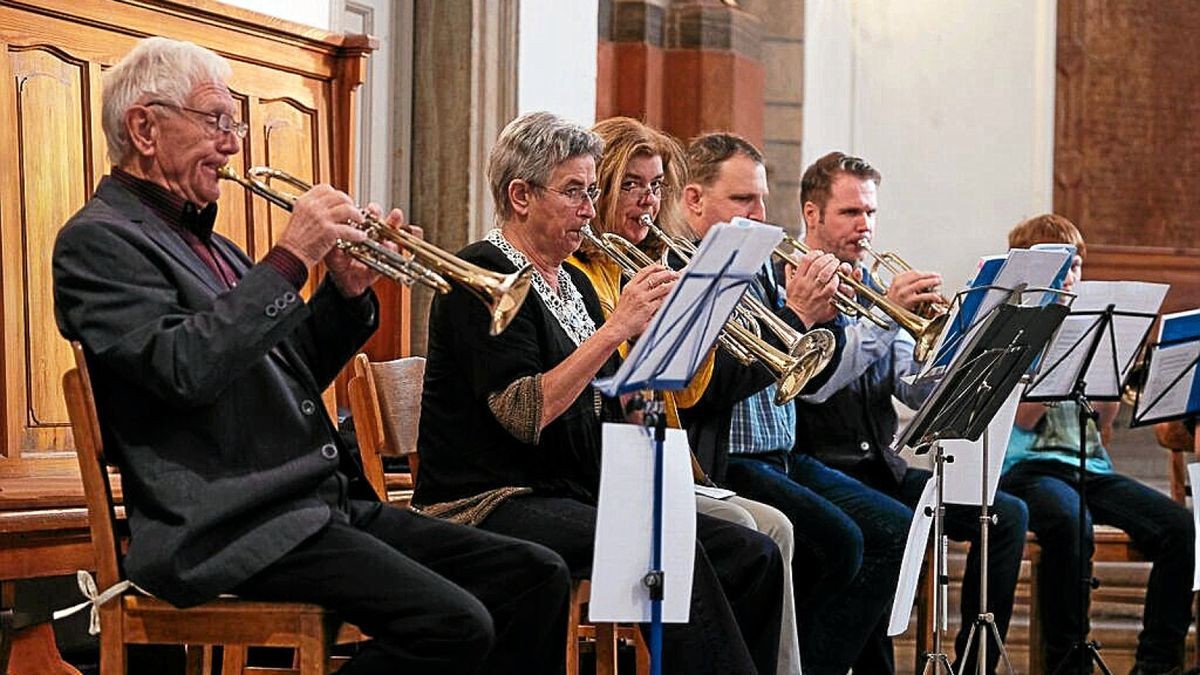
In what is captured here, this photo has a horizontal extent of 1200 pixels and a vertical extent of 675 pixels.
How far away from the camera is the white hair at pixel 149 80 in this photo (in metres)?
3.18

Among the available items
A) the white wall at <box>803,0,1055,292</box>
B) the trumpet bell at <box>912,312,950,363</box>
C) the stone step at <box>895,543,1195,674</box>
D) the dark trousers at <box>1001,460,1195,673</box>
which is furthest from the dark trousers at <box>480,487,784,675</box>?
the white wall at <box>803,0,1055,292</box>

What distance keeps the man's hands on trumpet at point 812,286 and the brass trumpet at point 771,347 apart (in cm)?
10

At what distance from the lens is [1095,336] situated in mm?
4879

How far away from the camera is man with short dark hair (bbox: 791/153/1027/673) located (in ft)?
17.0

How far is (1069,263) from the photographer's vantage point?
4191mm

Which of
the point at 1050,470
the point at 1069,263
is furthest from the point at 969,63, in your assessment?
the point at 1069,263

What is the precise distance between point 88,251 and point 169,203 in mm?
229

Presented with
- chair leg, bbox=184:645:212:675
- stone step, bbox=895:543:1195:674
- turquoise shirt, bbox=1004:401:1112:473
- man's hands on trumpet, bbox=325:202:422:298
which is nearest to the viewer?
man's hands on trumpet, bbox=325:202:422:298

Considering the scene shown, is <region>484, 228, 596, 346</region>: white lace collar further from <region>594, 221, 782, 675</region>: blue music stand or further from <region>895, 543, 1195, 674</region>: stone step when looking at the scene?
<region>895, 543, 1195, 674</region>: stone step

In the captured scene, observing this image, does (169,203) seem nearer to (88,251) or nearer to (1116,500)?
(88,251)

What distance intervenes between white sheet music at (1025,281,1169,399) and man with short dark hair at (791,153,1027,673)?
41cm

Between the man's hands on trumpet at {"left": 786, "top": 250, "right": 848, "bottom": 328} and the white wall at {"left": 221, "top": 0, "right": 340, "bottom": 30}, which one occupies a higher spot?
the white wall at {"left": 221, "top": 0, "right": 340, "bottom": 30}

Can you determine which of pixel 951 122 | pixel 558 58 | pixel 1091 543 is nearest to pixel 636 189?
pixel 1091 543

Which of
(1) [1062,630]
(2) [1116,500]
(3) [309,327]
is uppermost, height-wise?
(3) [309,327]
